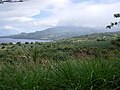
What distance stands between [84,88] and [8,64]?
1.72 meters

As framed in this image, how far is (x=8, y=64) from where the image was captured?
21.7ft

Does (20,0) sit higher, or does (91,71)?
(20,0)

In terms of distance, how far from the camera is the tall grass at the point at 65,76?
596 cm

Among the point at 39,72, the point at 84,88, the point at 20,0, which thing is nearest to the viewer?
the point at 84,88

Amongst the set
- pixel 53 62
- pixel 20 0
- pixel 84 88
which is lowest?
pixel 84 88

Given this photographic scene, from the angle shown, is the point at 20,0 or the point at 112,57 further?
the point at 20,0

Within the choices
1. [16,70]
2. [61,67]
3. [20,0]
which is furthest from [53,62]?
[20,0]

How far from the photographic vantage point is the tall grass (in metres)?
5.96

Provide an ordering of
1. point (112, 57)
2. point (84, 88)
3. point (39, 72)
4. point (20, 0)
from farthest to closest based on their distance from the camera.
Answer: point (20, 0) < point (112, 57) < point (39, 72) < point (84, 88)

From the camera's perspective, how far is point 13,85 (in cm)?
608

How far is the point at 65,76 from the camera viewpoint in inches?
243

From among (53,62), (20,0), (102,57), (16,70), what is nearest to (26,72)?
(16,70)

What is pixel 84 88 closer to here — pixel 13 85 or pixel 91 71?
pixel 91 71

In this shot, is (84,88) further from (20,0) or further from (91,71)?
(20,0)
